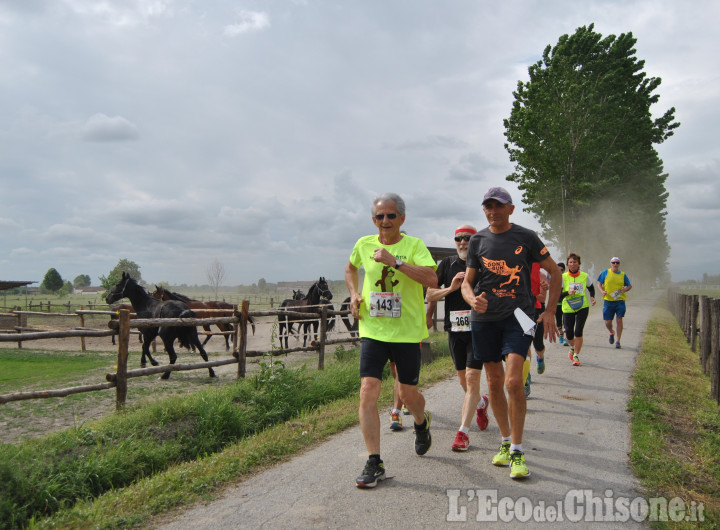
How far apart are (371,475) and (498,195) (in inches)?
88.5

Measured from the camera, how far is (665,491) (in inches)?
142

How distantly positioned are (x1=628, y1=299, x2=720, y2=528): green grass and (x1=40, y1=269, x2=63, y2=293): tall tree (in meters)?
99.1

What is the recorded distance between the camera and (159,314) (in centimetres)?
1188

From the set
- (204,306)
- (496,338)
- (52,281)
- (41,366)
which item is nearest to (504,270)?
(496,338)

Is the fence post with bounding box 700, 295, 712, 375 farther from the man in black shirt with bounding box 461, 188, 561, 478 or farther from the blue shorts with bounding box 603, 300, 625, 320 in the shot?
the man in black shirt with bounding box 461, 188, 561, 478

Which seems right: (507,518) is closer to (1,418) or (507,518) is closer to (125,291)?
(1,418)

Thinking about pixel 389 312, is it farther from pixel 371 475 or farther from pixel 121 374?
pixel 121 374

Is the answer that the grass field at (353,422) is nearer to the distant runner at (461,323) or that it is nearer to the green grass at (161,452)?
the green grass at (161,452)

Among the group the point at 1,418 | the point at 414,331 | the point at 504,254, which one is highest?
the point at 504,254

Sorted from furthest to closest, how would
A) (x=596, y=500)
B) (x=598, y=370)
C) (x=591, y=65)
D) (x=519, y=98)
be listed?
(x=519, y=98) → (x=591, y=65) → (x=598, y=370) → (x=596, y=500)

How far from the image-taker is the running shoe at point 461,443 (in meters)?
4.42

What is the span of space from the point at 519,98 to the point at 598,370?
26.2 meters

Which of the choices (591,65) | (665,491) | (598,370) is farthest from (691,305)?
(591,65)

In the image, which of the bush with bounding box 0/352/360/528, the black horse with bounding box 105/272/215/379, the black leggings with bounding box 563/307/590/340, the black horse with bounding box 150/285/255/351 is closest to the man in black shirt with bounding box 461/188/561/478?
the bush with bounding box 0/352/360/528
